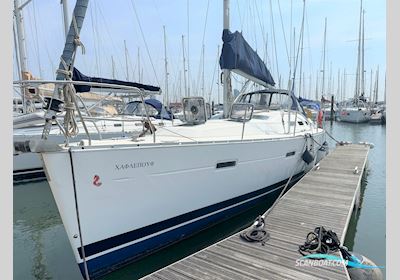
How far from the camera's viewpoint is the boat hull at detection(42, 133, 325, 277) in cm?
408

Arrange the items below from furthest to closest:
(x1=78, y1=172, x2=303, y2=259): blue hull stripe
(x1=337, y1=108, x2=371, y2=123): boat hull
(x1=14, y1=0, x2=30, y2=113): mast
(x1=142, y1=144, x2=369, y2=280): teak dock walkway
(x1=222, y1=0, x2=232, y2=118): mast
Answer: (x1=337, y1=108, x2=371, y2=123): boat hull
(x1=14, y1=0, x2=30, y2=113): mast
(x1=222, y1=0, x2=232, y2=118): mast
(x1=78, y1=172, x2=303, y2=259): blue hull stripe
(x1=142, y1=144, x2=369, y2=280): teak dock walkway

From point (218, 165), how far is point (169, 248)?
170 centimetres

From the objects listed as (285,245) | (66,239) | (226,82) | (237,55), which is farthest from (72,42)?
(226,82)

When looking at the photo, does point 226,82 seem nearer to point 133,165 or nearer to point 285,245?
point 133,165

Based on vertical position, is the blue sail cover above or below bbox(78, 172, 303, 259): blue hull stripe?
above

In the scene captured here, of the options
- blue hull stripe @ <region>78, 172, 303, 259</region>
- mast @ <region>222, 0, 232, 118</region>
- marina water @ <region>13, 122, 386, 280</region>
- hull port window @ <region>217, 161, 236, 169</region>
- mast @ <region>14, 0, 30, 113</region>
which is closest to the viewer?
blue hull stripe @ <region>78, 172, 303, 259</region>

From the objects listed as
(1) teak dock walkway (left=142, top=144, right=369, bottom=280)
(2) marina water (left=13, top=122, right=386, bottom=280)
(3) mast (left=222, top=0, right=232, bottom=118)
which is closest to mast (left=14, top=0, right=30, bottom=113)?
(2) marina water (left=13, top=122, right=386, bottom=280)

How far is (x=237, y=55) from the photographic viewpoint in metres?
7.76

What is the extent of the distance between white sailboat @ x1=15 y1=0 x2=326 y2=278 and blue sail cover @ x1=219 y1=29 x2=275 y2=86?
17 cm

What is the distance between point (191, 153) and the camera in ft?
16.8

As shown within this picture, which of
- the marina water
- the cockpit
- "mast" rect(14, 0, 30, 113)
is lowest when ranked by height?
the marina water

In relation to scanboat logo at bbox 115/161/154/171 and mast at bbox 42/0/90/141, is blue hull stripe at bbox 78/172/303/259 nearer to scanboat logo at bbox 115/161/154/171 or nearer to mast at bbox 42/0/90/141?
scanboat logo at bbox 115/161/154/171

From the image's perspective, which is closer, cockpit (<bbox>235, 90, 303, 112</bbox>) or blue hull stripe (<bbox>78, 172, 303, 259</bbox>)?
blue hull stripe (<bbox>78, 172, 303, 259</bbox>)

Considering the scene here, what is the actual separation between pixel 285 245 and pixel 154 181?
7.10 ft
